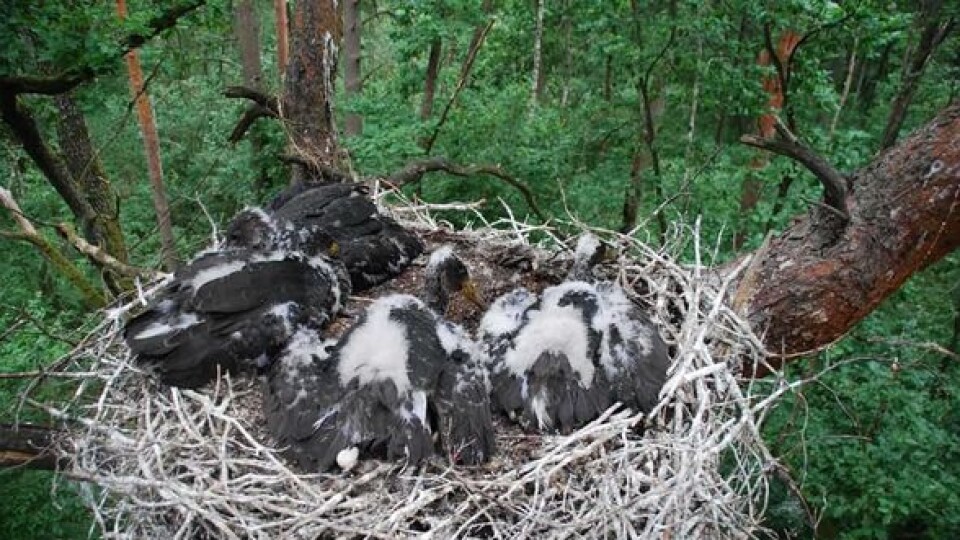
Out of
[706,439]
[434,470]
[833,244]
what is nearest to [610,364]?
[706,439]

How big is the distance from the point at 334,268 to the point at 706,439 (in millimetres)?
1535

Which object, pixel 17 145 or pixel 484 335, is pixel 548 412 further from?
pixel 17 145

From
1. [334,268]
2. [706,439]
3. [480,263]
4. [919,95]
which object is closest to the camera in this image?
[706,439]

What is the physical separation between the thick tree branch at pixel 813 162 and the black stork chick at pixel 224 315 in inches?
62.6

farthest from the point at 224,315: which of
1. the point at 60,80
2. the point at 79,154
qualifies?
the point at 79,154

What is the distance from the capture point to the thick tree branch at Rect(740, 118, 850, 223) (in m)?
2.19

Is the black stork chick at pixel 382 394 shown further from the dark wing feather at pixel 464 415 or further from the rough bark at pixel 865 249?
the rough bark at pixel 865 249

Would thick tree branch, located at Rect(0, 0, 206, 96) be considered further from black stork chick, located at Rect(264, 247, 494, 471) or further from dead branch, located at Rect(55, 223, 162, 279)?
black stork chick, located at Rect(264, 247, 494, 471)

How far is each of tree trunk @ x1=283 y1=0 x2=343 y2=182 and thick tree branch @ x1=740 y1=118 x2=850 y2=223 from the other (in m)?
2.20

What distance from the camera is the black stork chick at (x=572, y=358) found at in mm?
2273

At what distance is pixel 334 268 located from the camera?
112 inches

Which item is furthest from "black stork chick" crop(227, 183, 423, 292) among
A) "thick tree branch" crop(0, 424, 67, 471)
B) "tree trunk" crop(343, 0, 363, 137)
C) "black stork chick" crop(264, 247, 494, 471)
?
"tree trunk" crop(343, 0, 363, 137)

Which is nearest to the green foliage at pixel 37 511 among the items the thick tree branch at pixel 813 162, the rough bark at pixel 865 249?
the rough bark at pixel 865 249

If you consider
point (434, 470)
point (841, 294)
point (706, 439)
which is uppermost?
point (841, 294)
